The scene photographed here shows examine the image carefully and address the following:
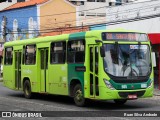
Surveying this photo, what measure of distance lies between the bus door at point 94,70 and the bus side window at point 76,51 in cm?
44

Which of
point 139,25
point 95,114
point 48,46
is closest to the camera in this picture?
point 95,114

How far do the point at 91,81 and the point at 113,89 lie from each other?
3.35 ft

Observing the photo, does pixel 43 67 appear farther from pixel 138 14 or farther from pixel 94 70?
pixel 138 14

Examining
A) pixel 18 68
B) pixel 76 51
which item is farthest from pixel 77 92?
pixel 18 68

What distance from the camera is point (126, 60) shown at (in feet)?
53.4

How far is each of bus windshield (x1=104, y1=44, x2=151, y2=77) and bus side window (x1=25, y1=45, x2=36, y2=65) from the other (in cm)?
571

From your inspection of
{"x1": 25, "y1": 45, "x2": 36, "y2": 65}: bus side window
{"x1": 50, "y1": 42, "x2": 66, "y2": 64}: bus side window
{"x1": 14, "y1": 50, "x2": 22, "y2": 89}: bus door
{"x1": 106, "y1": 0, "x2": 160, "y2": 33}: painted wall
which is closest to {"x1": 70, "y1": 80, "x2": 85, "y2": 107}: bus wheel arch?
{"x1": 50, "y1": 42, "x2": 66, "y2": 64}: bus side window

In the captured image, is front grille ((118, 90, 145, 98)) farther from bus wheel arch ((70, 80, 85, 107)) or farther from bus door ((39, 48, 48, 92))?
bus door ((39, 48, 48, 92))

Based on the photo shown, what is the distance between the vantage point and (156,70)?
29156 mm

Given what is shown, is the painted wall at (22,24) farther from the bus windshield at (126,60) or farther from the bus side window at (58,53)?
the bus windshield at (126,60)

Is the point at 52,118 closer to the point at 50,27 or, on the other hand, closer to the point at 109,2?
the point at 50,27

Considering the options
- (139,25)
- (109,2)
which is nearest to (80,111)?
(139,25)

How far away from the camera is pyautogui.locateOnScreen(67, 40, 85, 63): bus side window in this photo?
668 inches

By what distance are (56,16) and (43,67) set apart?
4077 cm
